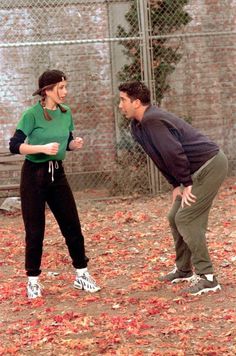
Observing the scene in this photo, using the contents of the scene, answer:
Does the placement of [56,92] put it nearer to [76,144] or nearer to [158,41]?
[76,144]

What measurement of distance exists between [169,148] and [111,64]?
229 inches

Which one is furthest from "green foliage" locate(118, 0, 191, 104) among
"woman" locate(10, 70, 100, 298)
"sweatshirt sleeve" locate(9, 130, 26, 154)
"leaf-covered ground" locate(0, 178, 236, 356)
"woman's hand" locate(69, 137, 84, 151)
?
"sweatshirt sleeve" locate(9, 130, 26, 154)

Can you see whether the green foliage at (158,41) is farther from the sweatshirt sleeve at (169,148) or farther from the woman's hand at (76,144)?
the sweatshirt sleeve at (169,148)

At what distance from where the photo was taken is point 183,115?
1094 centimetres

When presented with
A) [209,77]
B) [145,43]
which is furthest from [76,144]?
[209,77]

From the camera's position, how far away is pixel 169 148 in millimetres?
5102

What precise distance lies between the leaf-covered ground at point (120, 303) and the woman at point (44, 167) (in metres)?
0.36

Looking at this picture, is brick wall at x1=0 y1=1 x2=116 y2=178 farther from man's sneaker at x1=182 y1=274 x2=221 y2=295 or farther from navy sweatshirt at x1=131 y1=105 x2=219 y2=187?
navy sweatshirt at x1=131 y1=105 x2=219 y2=187

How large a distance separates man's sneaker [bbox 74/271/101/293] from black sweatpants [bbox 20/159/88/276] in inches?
6.2

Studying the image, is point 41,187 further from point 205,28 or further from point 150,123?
point 205,28

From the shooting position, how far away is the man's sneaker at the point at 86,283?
5.85m

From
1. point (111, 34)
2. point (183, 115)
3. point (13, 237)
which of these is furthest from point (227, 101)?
point (13, 237)

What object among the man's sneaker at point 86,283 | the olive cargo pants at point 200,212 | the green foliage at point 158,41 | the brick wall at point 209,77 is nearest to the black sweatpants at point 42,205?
the man's sneaker at point 86,283

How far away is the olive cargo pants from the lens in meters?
5.34
